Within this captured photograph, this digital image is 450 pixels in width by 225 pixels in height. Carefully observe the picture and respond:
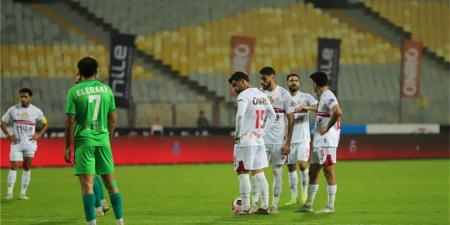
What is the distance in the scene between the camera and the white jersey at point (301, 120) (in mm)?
17125

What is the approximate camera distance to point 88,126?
11.6 metres

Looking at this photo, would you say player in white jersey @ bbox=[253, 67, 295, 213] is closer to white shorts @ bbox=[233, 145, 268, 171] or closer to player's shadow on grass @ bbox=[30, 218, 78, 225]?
white shorts @ bbox=[233, 145, 268, 171]

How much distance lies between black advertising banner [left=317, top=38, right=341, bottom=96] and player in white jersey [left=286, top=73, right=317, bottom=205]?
21017mm

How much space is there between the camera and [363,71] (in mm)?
42625

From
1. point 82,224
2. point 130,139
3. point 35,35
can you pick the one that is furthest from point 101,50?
point 82,224

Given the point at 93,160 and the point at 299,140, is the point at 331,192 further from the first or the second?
the point at 93,160

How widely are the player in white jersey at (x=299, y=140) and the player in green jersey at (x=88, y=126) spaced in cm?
583

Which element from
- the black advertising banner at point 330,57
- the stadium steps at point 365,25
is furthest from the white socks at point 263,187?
the stadium steps at point 365,25

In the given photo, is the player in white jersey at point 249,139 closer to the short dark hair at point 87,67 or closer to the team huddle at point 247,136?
the team huddle at point 247,136

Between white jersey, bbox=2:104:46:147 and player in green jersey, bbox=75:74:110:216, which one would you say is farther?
white jersey, bbox=2:104:46:147

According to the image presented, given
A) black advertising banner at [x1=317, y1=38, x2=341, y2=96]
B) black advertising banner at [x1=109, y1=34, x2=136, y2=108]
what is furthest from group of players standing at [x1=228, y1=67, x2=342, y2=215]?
black advertising banner at [x1=317, y1=38, x2=341, y2=96]

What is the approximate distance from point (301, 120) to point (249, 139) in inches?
123

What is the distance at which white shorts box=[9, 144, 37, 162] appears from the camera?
19312 millimetres

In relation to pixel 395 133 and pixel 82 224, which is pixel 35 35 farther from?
pixel 82 224
